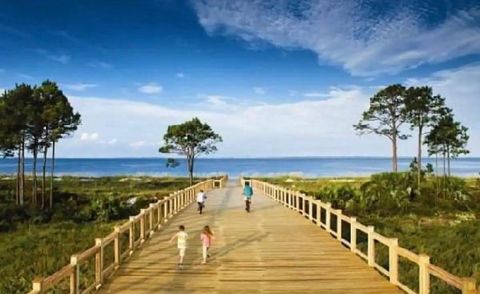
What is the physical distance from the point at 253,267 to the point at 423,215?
22.9 metres

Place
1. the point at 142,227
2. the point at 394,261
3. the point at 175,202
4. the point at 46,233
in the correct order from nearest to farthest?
the point at 394,261 → the point at 142,227 → the point at 175,202 → the point at 46,233

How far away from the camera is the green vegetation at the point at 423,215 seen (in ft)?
50.2

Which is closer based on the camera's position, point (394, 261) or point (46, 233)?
point (394, 261)

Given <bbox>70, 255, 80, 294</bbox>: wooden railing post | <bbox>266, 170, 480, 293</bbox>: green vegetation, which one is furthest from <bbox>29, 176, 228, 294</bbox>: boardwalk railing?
<bbox>266, 170, 480, 293</bbox>: green vegetation

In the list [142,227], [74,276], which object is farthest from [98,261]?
[142,227]

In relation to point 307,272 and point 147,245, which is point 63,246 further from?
point 307,272

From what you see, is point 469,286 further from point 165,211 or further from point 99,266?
point 165,211

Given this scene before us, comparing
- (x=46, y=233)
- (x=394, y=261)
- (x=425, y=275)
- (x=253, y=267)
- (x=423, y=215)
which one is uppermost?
(x=425, y=275)

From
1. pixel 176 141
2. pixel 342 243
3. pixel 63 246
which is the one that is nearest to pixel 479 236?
pixel 342 243

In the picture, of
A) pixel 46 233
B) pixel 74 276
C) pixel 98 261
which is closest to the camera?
pixel 74 276

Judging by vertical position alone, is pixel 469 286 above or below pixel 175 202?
above

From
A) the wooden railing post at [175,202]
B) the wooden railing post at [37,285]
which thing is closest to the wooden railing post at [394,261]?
the wooden railing post at [37,285]

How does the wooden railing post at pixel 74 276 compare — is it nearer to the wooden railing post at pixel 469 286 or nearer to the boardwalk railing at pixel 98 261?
the boardwalk railing at pixel 98 261

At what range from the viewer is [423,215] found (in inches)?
1217
